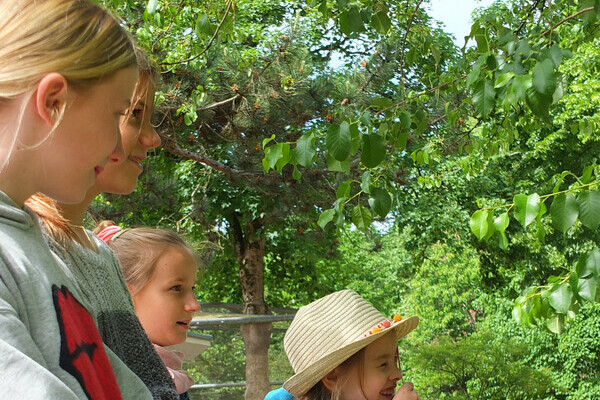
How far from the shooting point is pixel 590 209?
253 centimetres

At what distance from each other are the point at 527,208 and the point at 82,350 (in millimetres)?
2063

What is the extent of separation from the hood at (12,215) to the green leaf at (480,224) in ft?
7.08

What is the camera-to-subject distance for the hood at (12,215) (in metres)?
0.81

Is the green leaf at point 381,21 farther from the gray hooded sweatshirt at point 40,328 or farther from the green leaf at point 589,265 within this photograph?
the gray hooded sweatshirt at point 40,328

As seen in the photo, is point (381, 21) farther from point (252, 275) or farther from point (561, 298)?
point (252, 275)

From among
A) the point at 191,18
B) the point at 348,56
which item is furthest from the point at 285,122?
the point at 348,56

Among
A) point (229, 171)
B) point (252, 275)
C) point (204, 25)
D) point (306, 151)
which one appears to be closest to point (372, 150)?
point (306, 151)

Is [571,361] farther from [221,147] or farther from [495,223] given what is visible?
[495,223]

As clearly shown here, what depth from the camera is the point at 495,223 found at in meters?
2.82

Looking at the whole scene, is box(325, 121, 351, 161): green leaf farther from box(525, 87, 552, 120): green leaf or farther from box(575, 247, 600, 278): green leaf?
box(575, 247, 600, 278): green leaf

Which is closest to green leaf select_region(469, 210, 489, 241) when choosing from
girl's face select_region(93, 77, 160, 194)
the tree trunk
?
girl's face select_region(93, 77, 160, 194)

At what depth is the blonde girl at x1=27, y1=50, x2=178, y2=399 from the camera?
124 cm

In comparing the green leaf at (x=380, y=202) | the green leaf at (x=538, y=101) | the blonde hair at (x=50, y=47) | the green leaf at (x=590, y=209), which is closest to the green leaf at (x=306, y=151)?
the green leaf at (x=380, y=202)

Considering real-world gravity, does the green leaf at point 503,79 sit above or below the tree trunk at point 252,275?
above
